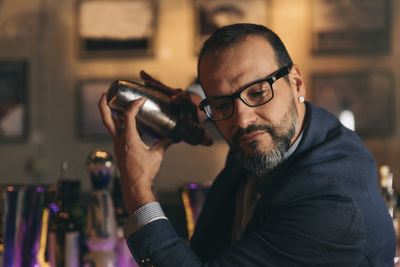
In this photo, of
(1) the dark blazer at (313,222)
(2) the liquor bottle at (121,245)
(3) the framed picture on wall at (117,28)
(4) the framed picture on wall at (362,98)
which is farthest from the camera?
(3) the framed picture on wall at (117,28)

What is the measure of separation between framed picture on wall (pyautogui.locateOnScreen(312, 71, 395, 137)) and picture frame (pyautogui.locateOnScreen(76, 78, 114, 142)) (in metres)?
1.35

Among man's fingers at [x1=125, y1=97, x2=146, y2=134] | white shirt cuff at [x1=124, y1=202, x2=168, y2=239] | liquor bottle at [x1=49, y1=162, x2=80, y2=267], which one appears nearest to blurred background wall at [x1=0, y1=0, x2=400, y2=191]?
liquor bottle at [x1=49, y1=162, x2=80, y2=267]

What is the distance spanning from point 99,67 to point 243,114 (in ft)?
7.11

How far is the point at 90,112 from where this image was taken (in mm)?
3029

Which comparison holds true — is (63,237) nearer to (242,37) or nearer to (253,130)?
(253,130)

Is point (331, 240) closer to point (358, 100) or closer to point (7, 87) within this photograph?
point (358, 100)

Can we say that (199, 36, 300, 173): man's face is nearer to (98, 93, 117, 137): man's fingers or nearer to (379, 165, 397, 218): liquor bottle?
(98, 93, 117, 137): man's fingers

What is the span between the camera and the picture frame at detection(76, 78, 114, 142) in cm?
303

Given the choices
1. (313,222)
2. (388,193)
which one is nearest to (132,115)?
(313,222)

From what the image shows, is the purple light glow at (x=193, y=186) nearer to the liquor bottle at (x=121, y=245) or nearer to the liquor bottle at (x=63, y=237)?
the liquor bottle at (x=121, y=245)

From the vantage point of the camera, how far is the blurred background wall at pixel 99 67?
2955 mm

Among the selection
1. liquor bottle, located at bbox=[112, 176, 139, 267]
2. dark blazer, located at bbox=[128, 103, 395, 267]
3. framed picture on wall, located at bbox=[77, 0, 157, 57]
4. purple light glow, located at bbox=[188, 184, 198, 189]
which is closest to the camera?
dark blazer, located at bbox=[128, 103, 395, 267]

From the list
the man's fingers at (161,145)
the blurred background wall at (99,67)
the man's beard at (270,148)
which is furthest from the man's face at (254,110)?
the blurred background wall at (99,67)

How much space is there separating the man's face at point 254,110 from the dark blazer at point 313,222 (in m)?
0.05
